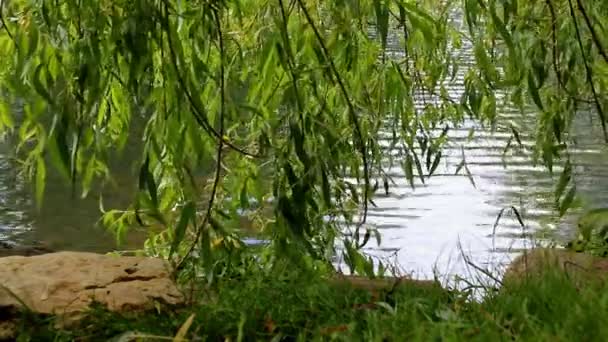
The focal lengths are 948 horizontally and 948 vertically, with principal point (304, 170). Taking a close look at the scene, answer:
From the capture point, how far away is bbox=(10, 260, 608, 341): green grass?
80.2 inches

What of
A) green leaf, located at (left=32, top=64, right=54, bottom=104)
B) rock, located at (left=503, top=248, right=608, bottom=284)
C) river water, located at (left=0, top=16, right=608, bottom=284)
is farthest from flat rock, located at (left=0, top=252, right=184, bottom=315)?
river water, located at (left=0, top=16, right=608, bottom=284)

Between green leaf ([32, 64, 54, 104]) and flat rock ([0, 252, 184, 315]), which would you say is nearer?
green leaf ([32, 64, 54, 104])

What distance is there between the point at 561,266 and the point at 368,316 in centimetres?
96

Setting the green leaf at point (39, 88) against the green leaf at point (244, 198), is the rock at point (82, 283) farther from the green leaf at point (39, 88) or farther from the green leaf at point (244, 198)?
the green leaf at point (39, 88)

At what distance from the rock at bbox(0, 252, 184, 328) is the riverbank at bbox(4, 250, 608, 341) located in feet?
0.27

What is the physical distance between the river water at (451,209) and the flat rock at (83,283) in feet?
10.6

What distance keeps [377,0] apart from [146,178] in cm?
82

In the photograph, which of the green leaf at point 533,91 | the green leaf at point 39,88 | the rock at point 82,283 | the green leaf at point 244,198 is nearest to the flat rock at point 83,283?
the rock at point 82,283

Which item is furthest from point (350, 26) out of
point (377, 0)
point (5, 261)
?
point (5, 261)

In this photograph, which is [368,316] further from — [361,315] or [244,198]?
[244,198]

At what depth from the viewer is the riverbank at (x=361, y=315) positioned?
206cm

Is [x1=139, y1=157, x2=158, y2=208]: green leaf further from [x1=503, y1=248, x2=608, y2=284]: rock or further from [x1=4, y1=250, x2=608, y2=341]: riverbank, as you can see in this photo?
[x1=503, y1=248, x2=608, y2=284]: rock

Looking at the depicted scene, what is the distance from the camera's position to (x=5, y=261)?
10.6 ft

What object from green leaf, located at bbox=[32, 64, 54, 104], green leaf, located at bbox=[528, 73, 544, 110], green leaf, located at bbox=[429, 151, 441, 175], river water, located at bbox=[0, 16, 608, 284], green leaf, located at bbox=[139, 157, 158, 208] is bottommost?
river water, located at bbox=[0, 16, 608, 284]
